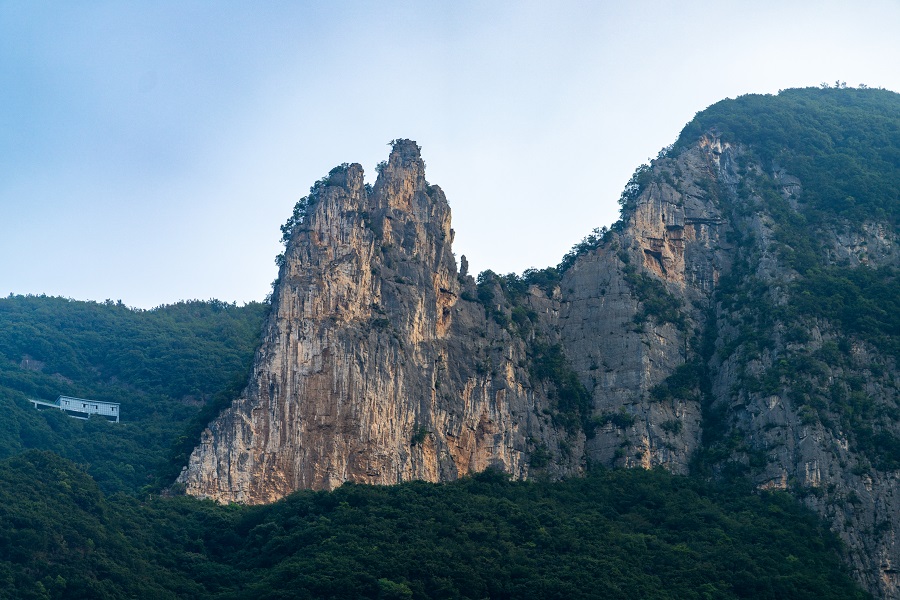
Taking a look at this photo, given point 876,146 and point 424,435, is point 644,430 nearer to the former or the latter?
point 424,435

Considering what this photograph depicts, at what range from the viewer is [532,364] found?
95.1m

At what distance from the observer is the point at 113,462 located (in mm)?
95875

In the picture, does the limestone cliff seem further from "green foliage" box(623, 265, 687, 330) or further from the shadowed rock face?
"green foliage" box(623, 265, 687, 330)

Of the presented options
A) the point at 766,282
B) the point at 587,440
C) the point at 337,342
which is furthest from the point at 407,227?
the point at 766,282

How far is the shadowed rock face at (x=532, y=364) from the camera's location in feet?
275

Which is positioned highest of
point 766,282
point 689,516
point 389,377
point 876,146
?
point 876,146

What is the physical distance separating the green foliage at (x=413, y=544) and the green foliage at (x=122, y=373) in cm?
799

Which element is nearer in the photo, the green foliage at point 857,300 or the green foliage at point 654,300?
the green foliage at point 857,300

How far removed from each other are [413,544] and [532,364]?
2113 cm

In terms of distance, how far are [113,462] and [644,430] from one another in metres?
32.3

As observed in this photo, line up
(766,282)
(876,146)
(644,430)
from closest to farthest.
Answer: (644,430)
(766,282)
(876,146)

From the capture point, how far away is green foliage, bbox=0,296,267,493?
96250mm

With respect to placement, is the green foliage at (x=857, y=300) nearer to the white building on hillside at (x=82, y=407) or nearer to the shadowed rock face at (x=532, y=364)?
the shadowed rock face at (x=532, y=364)

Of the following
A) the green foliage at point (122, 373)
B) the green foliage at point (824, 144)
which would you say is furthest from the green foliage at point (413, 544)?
the green foliage at point (824, 144)
